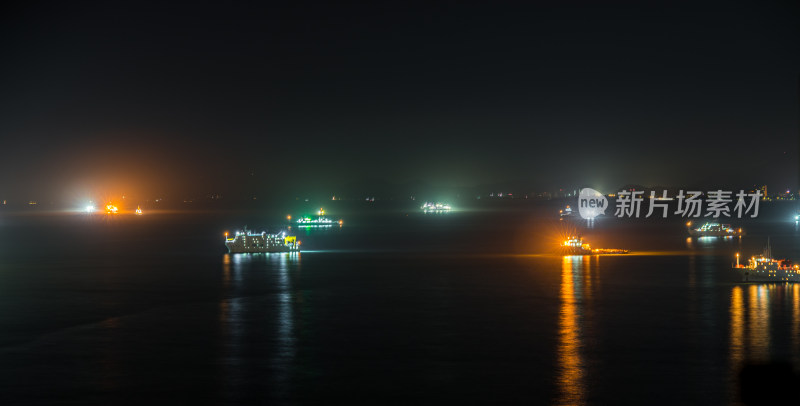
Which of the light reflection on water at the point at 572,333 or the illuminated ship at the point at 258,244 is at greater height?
the illuminated ship at the point at 258,244

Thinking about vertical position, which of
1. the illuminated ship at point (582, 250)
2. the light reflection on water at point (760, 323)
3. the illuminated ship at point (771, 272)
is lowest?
the light reflection on water at point (760, 323)

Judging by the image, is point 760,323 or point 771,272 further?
point 771,272

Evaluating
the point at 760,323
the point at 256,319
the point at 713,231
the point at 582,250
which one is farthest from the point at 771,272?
the point at 713,231

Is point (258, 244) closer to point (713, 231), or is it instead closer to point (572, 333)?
point (572, 333)

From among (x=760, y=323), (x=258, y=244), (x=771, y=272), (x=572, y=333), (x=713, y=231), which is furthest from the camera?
(x=713, y=231)

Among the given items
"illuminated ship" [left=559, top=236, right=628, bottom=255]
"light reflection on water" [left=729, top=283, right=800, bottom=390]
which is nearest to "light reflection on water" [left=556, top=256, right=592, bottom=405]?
"light reflection on water" [left=729, top=283, right=800, bottom=390]

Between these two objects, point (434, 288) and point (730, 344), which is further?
point (434, 288)

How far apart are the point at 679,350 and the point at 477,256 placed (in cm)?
6521

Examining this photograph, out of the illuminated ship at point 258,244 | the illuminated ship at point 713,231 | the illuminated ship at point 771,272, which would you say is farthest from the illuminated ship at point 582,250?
the illuminated ship at point 713,231

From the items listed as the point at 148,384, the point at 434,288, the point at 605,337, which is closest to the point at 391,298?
the point at 434,288

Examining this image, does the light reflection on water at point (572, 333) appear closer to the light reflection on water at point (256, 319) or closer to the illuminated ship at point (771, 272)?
the light reflection on water at point (256, 319)

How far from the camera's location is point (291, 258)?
350 feet

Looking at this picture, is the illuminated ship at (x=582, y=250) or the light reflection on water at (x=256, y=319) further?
the illuminated ship at (x=582, y=250)

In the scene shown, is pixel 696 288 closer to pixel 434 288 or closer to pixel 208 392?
pixel 434 288
